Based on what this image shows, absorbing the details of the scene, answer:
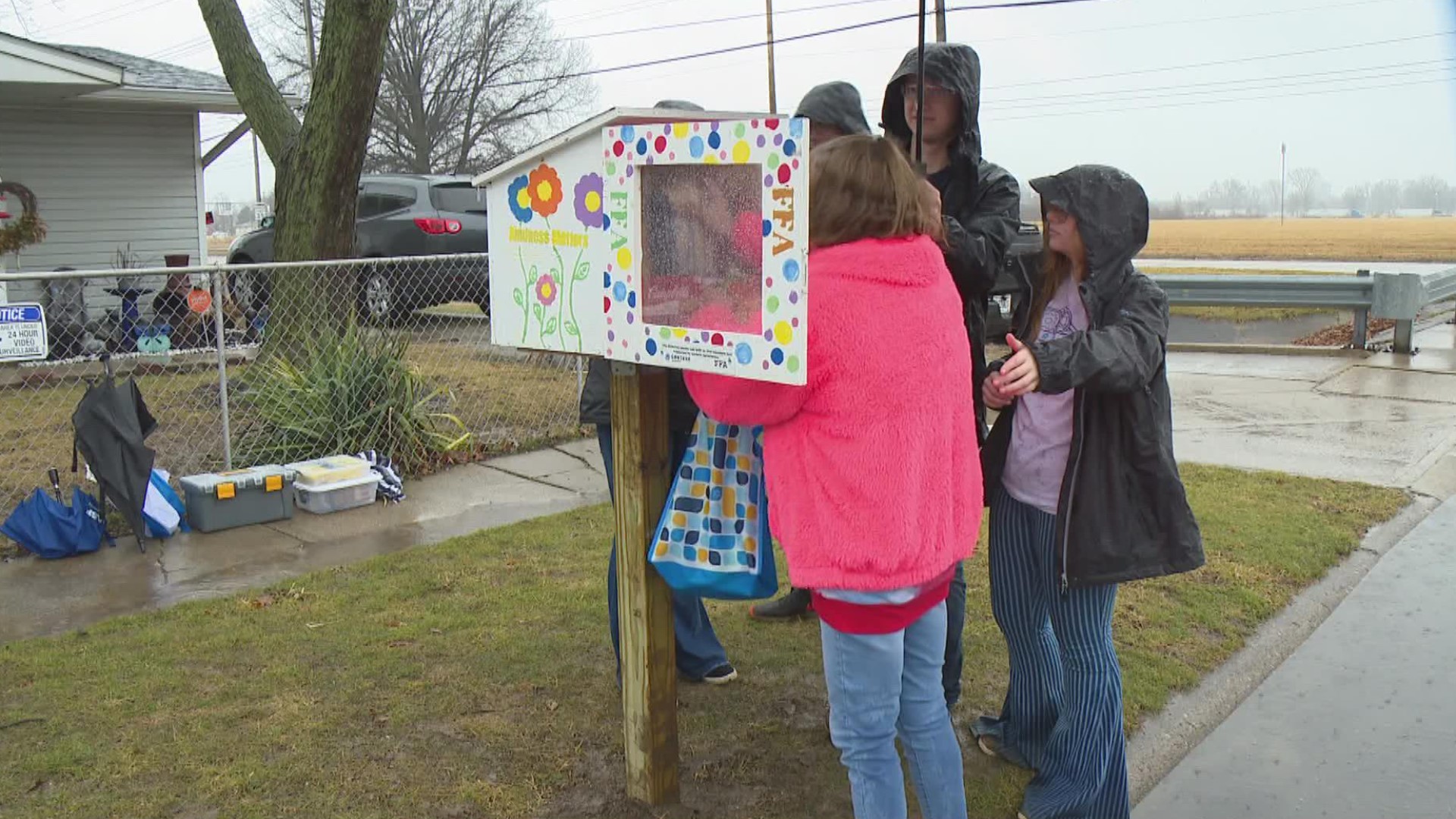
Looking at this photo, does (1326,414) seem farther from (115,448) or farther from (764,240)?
(115,448)

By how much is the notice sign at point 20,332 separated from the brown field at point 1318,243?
2396 cm

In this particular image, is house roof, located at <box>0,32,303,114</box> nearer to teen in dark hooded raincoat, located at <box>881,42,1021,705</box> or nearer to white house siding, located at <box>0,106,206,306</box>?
white house siding, located at <box>0,106,206,306</box>

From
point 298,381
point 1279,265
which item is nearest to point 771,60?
point 1279,265

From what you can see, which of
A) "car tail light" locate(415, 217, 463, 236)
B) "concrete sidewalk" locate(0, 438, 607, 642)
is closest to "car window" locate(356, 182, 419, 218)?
"car tail light" locate(415, 217, 463, 236)

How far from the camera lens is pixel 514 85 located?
4684 cm

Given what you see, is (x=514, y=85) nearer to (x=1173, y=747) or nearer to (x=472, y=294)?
(x=472, y=294)

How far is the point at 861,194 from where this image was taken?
2326mm

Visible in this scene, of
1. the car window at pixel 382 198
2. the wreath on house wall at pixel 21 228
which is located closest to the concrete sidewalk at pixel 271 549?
the wreath on house wall at pixel 21 228

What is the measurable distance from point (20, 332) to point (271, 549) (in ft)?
5.44

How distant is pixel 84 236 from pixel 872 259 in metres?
14.1

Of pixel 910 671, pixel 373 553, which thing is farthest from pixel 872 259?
pixel 373 553

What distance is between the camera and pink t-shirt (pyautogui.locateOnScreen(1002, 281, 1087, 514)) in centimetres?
290

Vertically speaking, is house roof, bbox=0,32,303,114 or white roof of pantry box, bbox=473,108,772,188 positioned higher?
house roof, bbox=0,32,303,114

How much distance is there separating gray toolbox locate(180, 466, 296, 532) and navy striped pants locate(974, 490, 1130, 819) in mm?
4120
